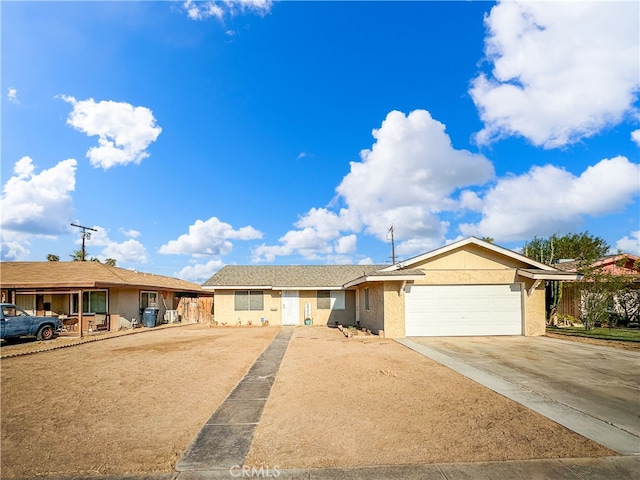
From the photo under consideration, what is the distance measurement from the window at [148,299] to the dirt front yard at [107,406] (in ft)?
42.3

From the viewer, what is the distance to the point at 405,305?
55.0 feet

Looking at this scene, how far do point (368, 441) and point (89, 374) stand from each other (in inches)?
317

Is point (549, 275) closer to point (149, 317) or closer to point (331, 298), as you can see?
point (331, 298)

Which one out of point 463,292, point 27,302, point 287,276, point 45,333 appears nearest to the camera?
point 463,292

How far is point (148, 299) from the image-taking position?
2686 centimetres

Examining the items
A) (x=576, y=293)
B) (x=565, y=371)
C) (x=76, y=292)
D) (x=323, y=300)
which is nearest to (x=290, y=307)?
(x=323, y=300)

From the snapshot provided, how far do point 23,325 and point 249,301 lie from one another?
11860 mm

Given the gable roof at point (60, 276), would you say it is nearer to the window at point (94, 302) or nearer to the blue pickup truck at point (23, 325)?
the window at point (94, 302)

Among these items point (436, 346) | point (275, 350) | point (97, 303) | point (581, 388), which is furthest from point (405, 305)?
point (97, 303)

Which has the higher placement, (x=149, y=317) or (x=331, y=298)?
(x=331, y=298)

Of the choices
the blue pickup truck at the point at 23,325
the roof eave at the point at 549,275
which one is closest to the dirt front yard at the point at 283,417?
the blue pickup truck at the point at 23,325

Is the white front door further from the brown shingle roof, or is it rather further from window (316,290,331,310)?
→ window (316,290,331,310)

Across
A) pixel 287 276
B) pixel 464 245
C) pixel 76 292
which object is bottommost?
pixel 76 292

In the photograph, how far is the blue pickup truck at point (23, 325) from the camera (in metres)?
15.5
